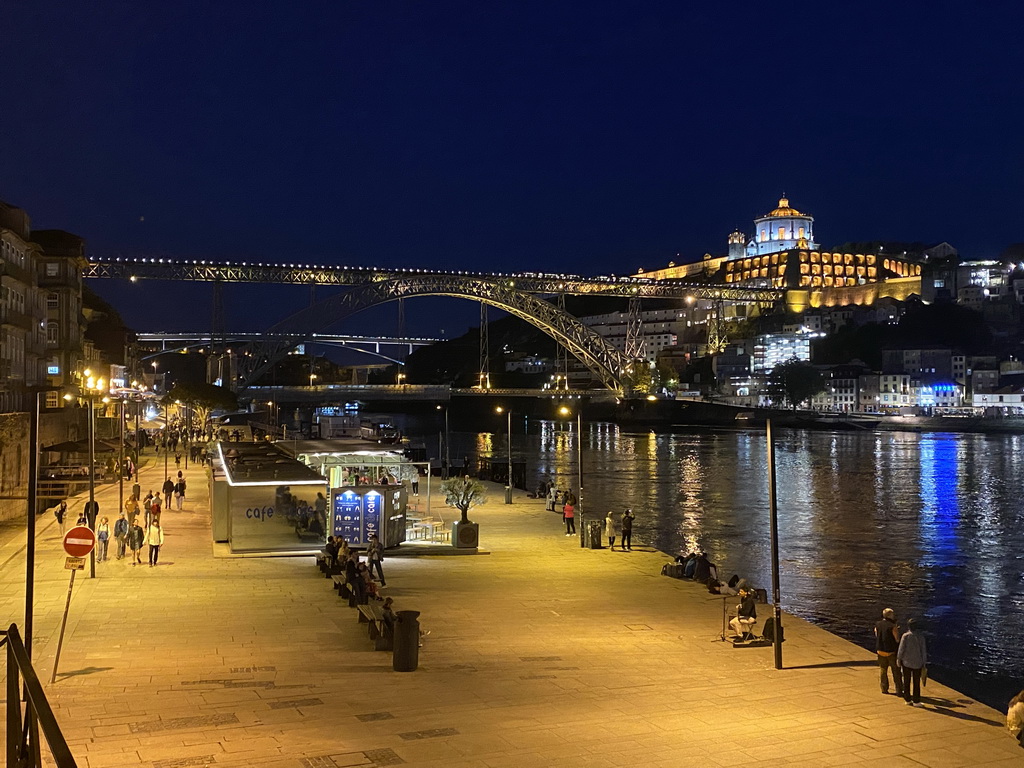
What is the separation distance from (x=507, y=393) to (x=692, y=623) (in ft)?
235

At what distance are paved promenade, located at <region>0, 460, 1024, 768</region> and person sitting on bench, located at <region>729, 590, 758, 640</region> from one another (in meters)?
0.33

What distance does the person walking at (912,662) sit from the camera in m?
8.88

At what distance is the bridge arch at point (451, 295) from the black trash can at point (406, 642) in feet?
209

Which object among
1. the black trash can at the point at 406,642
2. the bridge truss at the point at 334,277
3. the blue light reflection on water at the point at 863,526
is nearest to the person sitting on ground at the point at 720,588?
the blue light reflection on water at the point at 863,526

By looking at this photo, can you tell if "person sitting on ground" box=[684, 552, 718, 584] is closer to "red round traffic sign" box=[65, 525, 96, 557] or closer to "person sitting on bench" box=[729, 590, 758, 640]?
"person sitting on bench" box=[729, 590, 758, 640]

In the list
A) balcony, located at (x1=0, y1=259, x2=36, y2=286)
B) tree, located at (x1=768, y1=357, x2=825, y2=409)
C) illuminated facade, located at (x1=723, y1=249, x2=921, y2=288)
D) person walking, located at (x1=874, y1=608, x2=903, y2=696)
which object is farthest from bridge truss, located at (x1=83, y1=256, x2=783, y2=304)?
person walking, located at (x1=874, y1=608, x2=903, y2=696)

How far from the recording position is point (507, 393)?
3310 inches

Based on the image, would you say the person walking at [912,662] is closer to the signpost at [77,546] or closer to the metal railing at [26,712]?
the metal railing at [26,712]

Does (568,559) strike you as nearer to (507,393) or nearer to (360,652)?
(360,652)

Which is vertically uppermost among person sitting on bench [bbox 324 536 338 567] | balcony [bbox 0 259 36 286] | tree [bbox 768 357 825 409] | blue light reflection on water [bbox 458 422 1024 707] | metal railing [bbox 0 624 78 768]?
balcony [bbox 0 259 36 286]

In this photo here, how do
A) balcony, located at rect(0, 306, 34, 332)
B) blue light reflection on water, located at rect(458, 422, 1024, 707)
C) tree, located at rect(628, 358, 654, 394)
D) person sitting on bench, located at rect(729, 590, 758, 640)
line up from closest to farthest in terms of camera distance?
person sitting on bench, located at rect(729, 590, 758, 640) < blue light reflection on water, located at rect(458, 422, 1024, 707) < balcony, located at rect(0, 306, 34, 332) < tree, located at rect(628, 358, 654, 394)

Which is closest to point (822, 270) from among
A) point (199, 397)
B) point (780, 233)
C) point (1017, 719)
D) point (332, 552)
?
point (780, 233)

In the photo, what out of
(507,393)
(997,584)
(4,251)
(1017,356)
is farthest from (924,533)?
(1017,356)

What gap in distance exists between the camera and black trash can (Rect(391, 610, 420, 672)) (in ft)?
30.7
